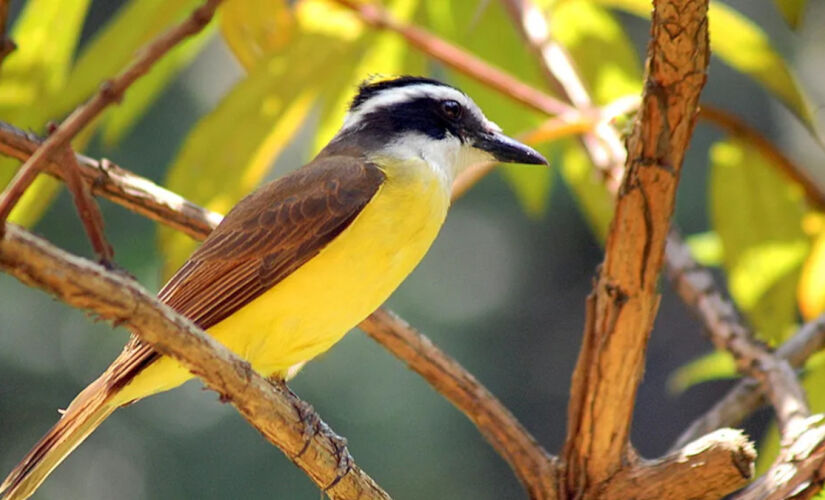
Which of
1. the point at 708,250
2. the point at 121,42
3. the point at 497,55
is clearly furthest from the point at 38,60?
the point at 708,250

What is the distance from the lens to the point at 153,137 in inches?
312

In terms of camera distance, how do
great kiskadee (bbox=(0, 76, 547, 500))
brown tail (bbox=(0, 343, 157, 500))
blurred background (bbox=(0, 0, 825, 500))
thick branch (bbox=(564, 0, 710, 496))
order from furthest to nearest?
blurred background (bbox=(0, 0, 825, 500)), great kiskadee (bbox=(0, 76, 547, 500)), brown tail (bbox=(0, 343, 157, 500)), thick branch (bbox=(564, 0, 710, 496))

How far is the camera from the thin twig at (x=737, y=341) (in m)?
2.91

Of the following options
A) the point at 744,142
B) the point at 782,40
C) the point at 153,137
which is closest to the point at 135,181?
the point at 744,142

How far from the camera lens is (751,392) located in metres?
3.35

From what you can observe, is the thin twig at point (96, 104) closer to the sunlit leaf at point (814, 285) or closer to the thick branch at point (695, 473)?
the thick branch at point (695, 473)

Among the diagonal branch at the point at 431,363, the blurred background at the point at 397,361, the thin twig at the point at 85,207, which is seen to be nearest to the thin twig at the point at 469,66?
the diagonal branch at the point at 431,363

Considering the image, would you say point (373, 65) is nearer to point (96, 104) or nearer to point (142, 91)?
point (142, 91)

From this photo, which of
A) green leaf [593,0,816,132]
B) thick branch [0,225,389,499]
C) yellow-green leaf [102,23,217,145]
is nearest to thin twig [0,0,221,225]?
thick branch [0,225,389,499]

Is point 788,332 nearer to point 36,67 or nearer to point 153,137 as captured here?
point 36,67

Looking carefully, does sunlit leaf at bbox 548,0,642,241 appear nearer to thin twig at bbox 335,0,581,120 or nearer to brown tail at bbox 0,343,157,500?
thin twig at bbox 335,0,581,120

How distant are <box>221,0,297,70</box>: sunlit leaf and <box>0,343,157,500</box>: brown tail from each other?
1066mm

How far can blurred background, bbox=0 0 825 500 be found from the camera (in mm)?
7527

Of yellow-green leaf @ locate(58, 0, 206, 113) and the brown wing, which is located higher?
yellow-green leaf @ locate(58, 0, 206, 113)
